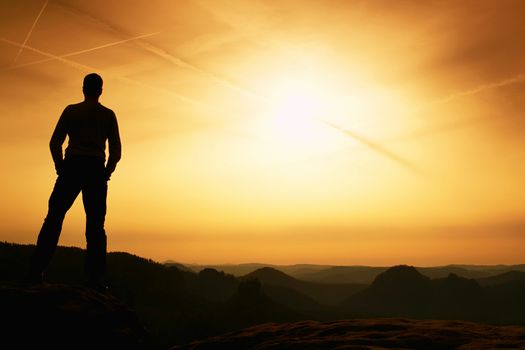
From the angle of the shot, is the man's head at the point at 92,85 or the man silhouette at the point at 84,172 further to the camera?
the man's head at the point at 92,85

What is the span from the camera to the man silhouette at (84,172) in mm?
8961

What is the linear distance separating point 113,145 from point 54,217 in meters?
1.96

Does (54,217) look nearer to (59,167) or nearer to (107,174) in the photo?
(59,167)

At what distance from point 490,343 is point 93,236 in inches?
310

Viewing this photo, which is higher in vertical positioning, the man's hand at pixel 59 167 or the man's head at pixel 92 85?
the man's head at pixel 92 85

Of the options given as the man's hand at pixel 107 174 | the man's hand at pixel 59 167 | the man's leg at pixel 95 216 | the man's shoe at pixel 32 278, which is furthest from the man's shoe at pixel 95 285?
the man's hand at pixel 59 167

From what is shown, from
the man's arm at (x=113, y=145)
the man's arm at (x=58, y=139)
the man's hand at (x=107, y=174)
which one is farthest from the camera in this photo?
the man's arm at (x=113, y=145)

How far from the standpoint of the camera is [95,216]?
9.26 m

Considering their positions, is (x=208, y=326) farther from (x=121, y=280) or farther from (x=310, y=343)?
(x=310, y=343)

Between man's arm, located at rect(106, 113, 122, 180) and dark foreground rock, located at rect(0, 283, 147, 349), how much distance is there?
2814mm

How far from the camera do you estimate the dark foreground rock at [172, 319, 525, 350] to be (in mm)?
7523

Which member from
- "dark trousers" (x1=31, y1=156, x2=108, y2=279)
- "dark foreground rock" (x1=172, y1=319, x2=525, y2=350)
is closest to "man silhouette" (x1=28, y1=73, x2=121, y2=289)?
"dark trousers" (x1=31, y1=156, x2=108, y2=279)

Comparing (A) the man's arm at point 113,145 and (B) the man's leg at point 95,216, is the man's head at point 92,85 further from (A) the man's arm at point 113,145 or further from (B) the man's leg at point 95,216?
(B) the man's leg at point 95,216

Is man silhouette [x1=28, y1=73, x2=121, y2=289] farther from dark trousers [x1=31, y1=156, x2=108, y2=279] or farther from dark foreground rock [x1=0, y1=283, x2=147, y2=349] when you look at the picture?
dark foreground rock [x1=0, y1=283, x2=147, y2=349]
